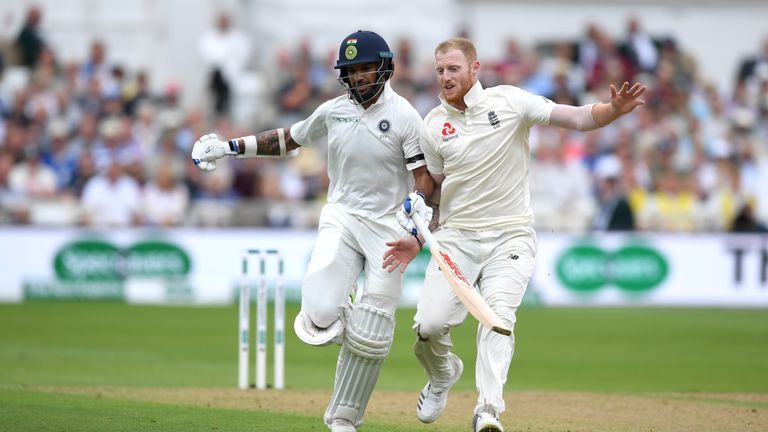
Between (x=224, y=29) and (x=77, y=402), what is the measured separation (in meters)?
14.4

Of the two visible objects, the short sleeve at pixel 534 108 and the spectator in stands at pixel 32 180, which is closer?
the short sleeve at pixel 534 108

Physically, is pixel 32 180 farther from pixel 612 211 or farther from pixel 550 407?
pixel 550 407

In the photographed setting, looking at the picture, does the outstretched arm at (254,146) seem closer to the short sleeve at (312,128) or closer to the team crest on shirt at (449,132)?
the short sleeve at (312,128)

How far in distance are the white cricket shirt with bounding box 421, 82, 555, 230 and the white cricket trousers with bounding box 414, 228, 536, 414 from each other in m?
0.09

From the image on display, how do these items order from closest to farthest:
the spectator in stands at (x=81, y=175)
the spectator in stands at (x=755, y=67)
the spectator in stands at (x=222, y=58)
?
the spectator in stands at (x=81, y=175) < the spectator in stands at (x=222, y=58) < the spectator in stands at (x=755, y=67)

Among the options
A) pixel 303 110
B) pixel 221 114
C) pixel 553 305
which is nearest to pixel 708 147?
pixel 553 305

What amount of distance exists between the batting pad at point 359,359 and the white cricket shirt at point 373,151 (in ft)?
2.15

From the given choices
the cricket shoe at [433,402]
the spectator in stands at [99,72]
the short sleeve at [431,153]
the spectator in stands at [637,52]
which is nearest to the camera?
the short sleeve at [431,153]

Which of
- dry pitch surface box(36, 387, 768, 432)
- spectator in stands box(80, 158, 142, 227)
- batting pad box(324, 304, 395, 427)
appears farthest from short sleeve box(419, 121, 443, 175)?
spectator in stands box(80, 158, 142, 227)

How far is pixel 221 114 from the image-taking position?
76.7 ft

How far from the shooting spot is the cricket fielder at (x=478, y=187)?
8.32 meters

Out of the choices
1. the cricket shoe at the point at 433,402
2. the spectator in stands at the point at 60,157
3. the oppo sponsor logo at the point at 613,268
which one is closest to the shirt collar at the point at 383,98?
the cricket shoe at the point at 433,402

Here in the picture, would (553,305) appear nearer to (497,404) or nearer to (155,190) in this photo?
(155,190)

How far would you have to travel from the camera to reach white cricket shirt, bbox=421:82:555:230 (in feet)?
27.6
